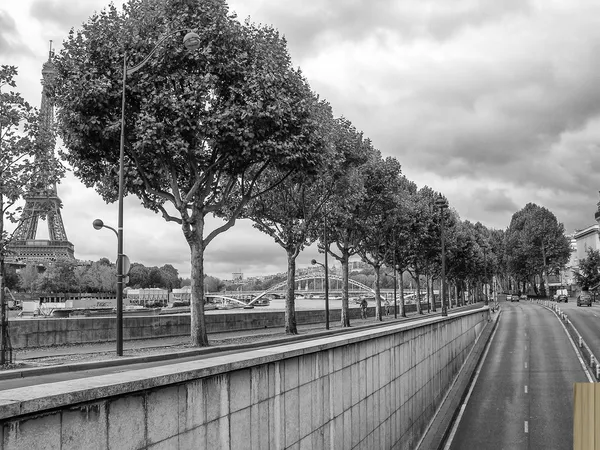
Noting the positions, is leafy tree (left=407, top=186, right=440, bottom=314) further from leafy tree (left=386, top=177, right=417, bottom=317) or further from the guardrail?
the guardrail

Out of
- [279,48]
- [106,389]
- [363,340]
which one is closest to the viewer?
[106,389]

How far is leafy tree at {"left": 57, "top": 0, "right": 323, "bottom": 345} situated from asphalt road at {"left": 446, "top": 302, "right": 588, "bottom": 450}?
12.6 m

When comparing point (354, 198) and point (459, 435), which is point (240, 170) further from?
→ point (354, 198)

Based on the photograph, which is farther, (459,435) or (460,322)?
(460,322)

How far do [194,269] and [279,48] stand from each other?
31.6ft

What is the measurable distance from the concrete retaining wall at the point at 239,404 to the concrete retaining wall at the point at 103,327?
599 inches

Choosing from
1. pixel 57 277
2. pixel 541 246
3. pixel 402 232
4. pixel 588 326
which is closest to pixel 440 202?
pixel 402 232

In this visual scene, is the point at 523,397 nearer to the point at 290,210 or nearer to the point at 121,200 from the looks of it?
the point at 290,210

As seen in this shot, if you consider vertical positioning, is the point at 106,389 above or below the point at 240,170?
below

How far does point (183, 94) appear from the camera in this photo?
21.9 meters

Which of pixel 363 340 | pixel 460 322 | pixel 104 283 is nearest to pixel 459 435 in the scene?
pixel 460 322

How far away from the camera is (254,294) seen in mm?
167750

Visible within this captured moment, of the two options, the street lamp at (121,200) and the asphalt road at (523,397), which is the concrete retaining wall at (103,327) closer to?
the street lamp at (121,200)

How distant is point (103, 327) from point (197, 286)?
5101mm
